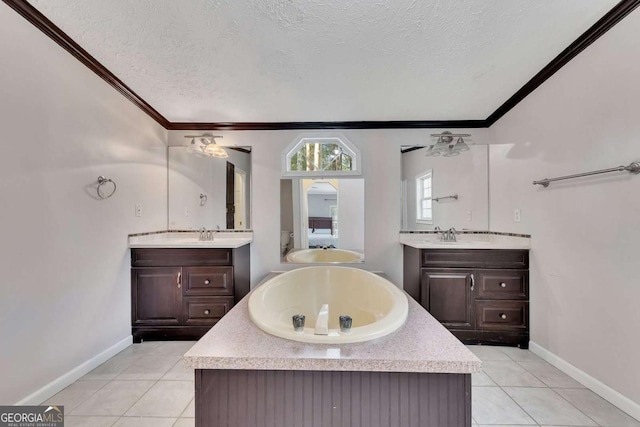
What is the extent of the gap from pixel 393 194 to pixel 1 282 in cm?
277

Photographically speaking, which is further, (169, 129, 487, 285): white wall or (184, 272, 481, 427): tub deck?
(169, 129, 487, 285): white wall

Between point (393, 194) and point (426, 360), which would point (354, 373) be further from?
point (393, 194)

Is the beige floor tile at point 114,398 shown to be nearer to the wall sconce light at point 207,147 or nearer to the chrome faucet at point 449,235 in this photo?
the wall sconce light at point 207,147

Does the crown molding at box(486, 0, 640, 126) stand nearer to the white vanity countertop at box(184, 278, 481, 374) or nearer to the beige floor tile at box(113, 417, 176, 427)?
the white vanity countertop at box(184, 278, 481, 374)

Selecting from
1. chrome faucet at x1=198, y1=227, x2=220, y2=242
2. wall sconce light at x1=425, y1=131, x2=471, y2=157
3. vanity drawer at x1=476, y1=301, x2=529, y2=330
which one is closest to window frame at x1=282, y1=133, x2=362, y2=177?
wall sconce light at x1=425, y1=131, x2=471, y2=157

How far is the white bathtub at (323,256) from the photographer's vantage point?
2.76 m

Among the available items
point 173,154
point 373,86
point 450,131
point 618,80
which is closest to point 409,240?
point 450,131

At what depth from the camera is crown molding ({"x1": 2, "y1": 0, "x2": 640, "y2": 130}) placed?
139 cm

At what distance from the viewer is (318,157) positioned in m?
2.79

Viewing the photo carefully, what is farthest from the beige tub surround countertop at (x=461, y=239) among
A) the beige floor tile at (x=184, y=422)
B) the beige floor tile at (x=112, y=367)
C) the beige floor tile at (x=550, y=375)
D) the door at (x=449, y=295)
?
the beige floor tile at (x=112, y=367)

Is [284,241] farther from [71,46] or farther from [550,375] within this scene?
[550,375]

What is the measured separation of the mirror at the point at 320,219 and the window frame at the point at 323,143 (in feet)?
0.21

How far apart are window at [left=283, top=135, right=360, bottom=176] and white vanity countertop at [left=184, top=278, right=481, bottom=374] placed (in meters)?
1.89

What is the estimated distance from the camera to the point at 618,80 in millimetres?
1428
